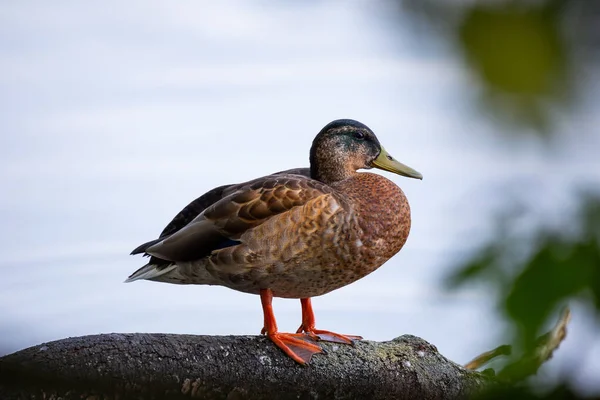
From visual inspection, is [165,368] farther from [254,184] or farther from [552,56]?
[552,56]

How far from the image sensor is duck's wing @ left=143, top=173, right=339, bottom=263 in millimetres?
3908

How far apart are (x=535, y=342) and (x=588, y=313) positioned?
0.05m

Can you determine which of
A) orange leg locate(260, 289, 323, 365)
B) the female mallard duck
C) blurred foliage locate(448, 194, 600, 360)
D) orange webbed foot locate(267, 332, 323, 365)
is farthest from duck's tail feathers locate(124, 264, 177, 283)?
blurred foliage locate(448, 194, 600, 360)

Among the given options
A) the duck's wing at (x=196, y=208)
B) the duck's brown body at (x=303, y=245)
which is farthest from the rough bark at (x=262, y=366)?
the duck's wing at (x=196, y=208)

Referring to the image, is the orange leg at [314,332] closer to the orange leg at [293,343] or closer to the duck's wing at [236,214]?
the orange leg at [293,343]

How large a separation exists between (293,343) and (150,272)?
0.93m

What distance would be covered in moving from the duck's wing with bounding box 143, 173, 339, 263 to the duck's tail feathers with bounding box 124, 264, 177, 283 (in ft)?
0.28

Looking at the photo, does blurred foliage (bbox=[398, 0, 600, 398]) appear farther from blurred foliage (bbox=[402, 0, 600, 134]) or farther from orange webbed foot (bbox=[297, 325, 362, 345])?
orange webbed foot (bbox=[297, 325, 362, 345])

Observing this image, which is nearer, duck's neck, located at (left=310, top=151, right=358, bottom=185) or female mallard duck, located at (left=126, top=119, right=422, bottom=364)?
female mallard duck, located at (left=126, top=119, right=422, bottom=364)

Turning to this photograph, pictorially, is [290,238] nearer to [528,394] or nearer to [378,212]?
[378,212]

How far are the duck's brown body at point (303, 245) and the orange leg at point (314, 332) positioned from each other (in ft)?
0.68

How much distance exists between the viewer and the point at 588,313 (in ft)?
1.48

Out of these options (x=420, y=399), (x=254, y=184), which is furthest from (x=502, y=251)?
(x=254, y=184)

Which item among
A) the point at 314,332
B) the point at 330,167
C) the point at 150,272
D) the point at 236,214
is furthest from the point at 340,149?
the point at 150,272
